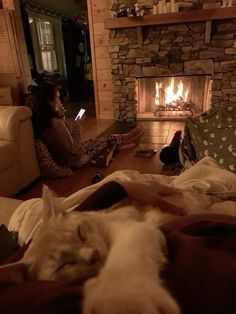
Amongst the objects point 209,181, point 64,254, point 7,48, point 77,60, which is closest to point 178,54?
point 7,48

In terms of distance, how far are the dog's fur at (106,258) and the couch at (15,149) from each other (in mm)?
1589

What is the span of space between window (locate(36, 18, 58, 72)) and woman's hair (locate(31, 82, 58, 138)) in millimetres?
5431

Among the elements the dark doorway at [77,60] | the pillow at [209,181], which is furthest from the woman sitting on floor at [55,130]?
the dark doorway at [77,60]

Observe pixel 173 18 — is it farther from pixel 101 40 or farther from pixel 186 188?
pixel 186 188

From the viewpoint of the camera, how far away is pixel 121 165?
8.96 feet

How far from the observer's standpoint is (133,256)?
44 cm

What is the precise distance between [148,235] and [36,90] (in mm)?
2247

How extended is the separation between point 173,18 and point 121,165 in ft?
7.41

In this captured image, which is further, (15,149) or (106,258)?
(15,149)

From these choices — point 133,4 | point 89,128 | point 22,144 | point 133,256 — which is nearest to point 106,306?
point 133,256

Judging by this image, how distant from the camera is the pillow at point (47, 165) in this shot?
2.39 meters

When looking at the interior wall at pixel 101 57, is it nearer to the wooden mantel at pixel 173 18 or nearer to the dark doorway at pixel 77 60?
the wooden mantel at pixel 173 18

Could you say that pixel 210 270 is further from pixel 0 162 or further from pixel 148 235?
pixel 0 162

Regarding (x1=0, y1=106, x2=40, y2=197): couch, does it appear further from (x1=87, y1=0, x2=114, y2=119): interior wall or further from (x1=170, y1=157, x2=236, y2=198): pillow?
(x1=87, y1=0, x2=114, y2=119): interior wall
